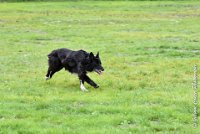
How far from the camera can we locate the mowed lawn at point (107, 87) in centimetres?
1290

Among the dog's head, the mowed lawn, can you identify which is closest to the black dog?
the dog's head

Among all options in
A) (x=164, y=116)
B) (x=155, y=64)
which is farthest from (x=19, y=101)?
(x=155, y=64)

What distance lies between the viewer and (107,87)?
59.7ft

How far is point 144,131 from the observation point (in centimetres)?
1227

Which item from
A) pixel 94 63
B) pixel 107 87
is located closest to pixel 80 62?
pixel 94 63

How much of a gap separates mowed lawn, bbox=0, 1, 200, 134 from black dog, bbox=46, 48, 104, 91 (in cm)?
54

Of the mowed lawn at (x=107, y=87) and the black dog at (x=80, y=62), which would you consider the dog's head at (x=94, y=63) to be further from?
the mowed lawn at (x=107, y=87)

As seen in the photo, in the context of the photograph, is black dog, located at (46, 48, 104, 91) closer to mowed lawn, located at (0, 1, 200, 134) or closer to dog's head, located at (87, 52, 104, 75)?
dog's head, located at (87, 52, 104, 75)

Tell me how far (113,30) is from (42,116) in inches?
1153

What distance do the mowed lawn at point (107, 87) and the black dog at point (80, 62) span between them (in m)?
0.54

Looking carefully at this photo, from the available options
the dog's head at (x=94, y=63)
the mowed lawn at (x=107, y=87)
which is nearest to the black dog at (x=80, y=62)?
the dog's head at (x=94, y=63)

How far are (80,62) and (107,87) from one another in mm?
1381

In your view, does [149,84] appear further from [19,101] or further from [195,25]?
[195,25]

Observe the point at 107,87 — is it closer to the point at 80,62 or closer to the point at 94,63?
the point at 94,63
